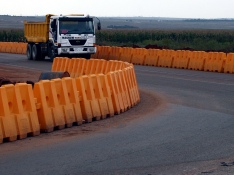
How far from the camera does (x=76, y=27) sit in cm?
3728

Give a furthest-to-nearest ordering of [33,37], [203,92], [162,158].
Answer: [33,37], [203,92], [162,158]

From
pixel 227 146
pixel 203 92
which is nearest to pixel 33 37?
pixel 203 92

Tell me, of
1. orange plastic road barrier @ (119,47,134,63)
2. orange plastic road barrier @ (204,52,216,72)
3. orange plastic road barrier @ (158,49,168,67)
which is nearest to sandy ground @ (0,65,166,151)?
orange plastic road barrier @ (204,52,216,72)

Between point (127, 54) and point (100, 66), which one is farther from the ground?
point (100, 66)

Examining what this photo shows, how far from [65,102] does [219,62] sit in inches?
742

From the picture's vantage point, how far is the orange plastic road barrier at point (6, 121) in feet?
38.1

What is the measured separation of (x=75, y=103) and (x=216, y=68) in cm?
1845

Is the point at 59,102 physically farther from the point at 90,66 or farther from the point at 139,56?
the point at 139,56

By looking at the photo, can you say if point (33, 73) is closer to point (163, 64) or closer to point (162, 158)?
point (163, 64)

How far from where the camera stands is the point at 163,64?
3519 cm

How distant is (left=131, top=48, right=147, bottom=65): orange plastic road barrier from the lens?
3712 centimetres

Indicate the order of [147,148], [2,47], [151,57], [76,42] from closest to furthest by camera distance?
[147,148] < [151,57] < [76,42] < [2,47]

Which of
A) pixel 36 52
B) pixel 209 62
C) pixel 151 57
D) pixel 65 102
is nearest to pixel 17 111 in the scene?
pixel 65 102

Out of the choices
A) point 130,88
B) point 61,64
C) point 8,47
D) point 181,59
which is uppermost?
point 130,88
